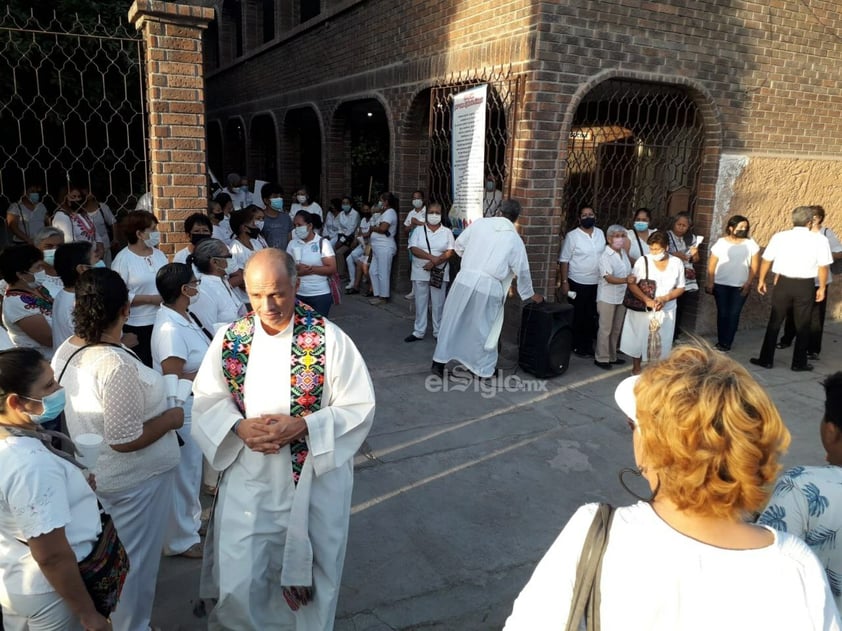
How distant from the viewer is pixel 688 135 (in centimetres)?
819

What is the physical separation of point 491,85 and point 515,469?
178 inches

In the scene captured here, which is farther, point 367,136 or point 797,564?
point 367,136

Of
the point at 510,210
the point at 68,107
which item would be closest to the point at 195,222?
the point at 510,210

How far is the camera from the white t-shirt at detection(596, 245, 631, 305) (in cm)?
661

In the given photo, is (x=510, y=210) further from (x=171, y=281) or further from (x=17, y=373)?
(x=17, y=373)

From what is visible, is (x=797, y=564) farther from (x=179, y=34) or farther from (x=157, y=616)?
(x=179, y=34)

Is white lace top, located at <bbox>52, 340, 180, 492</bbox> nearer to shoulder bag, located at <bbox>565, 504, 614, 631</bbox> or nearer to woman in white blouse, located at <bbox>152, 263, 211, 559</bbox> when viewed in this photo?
woman in white blouse, located at <bbox>152, 263, 211, 559</bbox>

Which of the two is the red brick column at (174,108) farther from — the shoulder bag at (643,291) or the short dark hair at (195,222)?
the shoulder bag at (643,291)

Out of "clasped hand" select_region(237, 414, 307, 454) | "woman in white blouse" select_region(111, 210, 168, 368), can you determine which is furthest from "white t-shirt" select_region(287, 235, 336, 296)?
"clasped hand" select_region(237, 414, 307, 454)

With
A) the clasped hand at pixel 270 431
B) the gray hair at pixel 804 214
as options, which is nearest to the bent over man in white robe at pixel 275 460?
the clasped hand at pixel 270 431

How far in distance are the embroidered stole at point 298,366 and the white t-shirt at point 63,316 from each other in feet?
4.43

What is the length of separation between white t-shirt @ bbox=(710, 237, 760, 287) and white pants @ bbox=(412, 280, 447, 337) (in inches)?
125

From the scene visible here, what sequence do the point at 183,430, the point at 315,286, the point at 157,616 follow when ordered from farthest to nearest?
1. the point at 315,286
2. the point at 183,430
3. the point at 157,616

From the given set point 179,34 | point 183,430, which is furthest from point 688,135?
point 183,430
